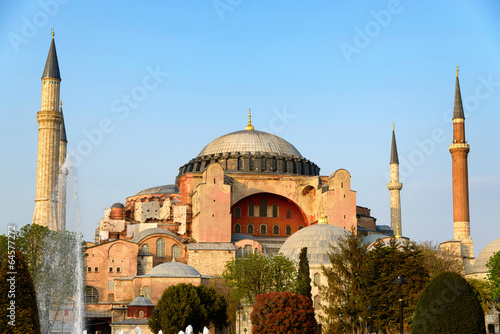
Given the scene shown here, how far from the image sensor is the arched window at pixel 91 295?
4178 centimetres

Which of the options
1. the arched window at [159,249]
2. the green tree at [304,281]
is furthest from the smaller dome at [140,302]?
the green tree at [304,281]

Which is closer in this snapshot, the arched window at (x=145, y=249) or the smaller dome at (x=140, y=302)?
the smaller dome at (x=140, y=302)

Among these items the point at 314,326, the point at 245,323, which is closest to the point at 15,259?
the point at 314,326

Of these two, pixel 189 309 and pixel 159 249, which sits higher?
pixel 159 249

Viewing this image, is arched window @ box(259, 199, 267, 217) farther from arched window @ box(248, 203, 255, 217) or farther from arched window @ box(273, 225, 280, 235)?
arched window @ box(273, 225, 280, 235)

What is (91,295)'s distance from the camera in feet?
138

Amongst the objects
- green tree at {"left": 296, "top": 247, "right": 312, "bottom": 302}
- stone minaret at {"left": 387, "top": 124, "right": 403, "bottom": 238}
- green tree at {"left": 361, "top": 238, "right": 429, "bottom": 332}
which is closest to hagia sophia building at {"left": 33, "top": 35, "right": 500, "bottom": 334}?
stone minaret at {"left": 387, "top": 124, "right": 403, "bottom": 238}

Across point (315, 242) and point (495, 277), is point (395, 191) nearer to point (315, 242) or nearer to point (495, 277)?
point (315, 242)

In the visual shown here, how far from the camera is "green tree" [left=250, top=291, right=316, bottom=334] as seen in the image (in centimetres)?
2867

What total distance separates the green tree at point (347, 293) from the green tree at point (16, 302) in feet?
44.6

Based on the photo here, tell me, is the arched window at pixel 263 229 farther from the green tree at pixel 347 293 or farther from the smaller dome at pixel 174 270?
the green tree at pixel 347 293

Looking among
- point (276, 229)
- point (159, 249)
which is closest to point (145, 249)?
point (159, 249)

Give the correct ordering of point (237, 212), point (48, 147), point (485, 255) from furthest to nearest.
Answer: point (237, 212) < point (485, 255) < point (48, 147)

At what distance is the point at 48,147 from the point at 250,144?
13.9 meters
